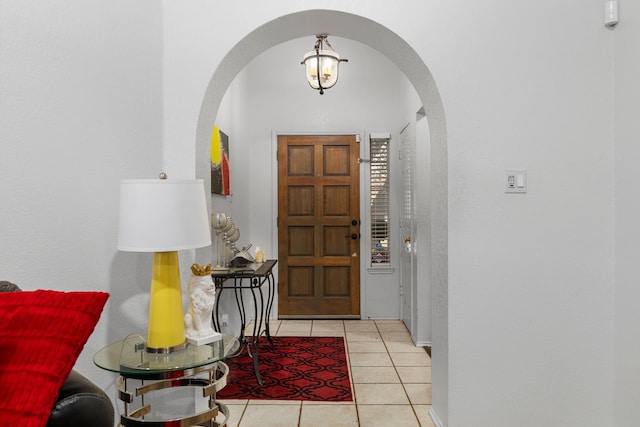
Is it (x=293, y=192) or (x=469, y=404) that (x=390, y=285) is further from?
(x=469, y=404)

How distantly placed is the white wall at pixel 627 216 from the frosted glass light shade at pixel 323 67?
2.20 metres

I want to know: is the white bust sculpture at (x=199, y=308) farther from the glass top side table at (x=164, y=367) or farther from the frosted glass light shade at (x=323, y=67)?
the frosted glass light shade at (x=323, y=67)

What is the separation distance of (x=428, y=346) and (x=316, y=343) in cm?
101

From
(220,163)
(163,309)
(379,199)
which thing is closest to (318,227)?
(379,199)

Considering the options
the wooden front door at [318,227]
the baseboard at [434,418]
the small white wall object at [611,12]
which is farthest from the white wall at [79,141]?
the wooden front door at [318,227]

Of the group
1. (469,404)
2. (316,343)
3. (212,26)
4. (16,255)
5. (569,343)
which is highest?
(212,26)

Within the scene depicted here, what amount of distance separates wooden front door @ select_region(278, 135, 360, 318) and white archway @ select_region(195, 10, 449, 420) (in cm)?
256

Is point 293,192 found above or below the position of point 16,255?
above

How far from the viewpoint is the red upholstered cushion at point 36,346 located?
3.45 feet

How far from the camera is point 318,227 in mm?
5008

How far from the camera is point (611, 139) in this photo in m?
2.16

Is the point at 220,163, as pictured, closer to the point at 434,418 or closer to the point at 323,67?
the point at 323,67

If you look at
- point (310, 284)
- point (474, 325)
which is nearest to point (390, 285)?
point (310, 284)

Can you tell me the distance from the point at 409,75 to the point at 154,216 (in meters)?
1.55
